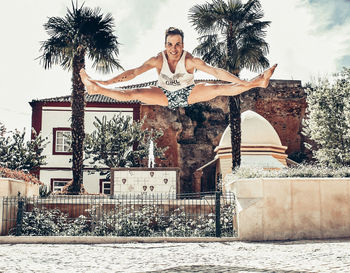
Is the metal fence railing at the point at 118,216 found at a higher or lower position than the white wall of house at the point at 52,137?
lower

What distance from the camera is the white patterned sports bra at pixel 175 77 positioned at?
638 centimetres

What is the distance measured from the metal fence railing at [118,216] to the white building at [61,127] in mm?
15493

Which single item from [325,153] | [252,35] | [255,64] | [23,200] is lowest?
[23,200]

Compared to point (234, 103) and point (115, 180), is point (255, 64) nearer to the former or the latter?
point (234, 103)

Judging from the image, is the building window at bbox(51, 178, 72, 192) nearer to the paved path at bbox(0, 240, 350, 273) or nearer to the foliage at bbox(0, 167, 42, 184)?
the foliage at bbox(0, 167, 42, 184)

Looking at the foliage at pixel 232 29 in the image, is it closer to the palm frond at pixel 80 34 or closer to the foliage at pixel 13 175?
the palm frond at pixel 80 34

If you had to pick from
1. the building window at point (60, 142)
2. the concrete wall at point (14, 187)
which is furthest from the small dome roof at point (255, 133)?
the concrete wall at point (14, 187)

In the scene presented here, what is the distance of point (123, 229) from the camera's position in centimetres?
1289

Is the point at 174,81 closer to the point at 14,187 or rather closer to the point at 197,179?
the point at 14,187

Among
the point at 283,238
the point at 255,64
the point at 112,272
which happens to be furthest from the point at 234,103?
the point at 112,272

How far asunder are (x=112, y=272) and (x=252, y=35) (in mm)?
16405

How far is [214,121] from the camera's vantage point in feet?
121

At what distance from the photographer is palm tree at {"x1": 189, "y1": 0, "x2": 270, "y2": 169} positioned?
20.3m

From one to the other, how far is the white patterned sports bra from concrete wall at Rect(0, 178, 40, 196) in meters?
8.33
